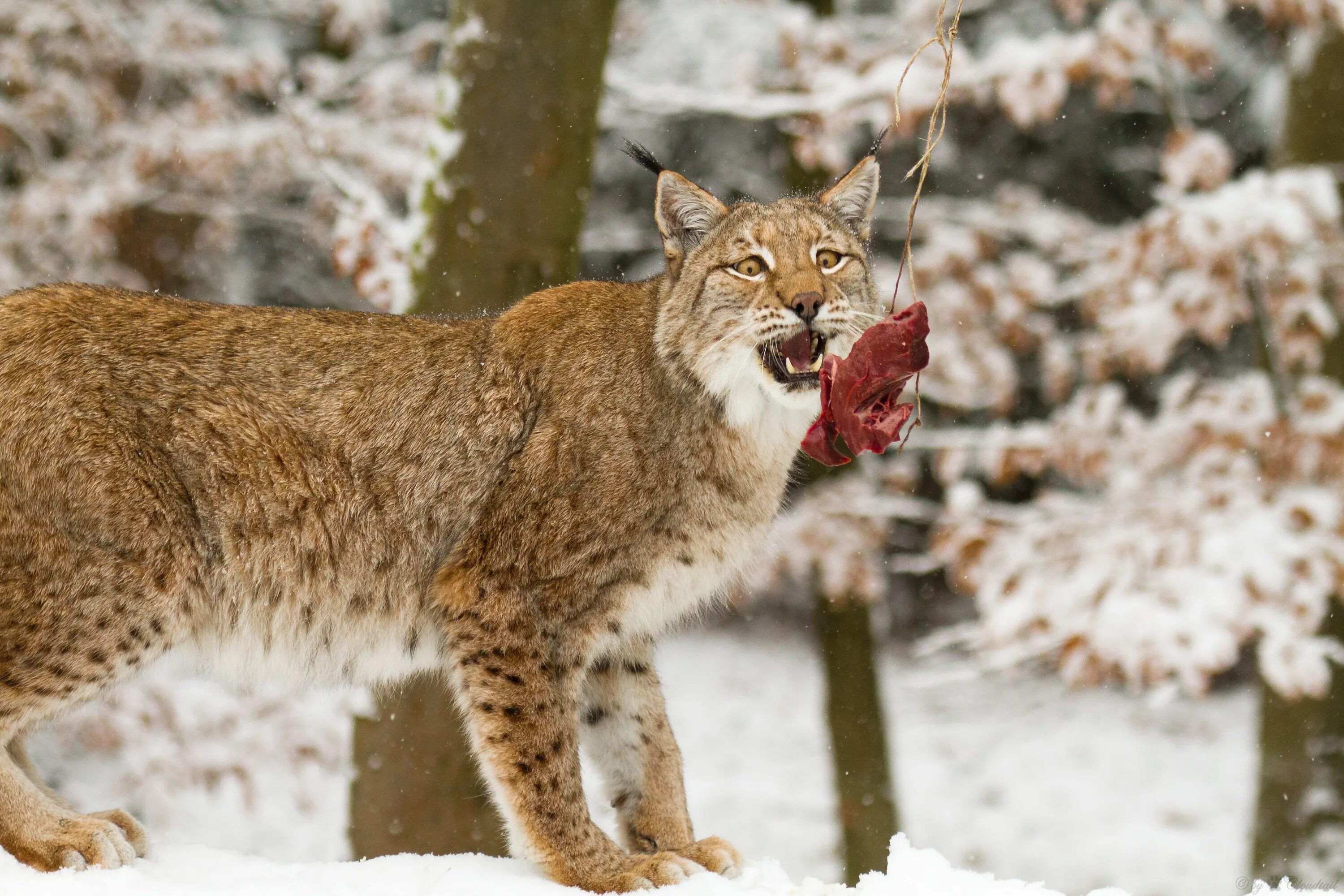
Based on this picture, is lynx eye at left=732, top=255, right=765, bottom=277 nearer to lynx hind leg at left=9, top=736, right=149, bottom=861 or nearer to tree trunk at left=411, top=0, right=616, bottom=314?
tree trunk at left=411, top=0, right=616, bottom=314

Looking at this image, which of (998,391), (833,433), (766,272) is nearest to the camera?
(833,433)

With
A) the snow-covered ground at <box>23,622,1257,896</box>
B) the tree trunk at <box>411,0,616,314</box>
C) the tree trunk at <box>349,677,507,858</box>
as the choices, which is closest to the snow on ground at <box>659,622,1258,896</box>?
the snow-covered ground at <box>23,622,1257,896</box>

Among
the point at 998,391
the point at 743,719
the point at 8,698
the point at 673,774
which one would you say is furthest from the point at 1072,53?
the point at 743,719

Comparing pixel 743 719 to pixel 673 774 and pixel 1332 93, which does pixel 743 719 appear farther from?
pixel 673 774

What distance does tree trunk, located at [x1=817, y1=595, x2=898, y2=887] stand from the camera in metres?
9.78

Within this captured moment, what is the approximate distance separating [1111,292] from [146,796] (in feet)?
20.7

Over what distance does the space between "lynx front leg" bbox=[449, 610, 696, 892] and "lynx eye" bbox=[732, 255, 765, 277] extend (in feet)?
4.22

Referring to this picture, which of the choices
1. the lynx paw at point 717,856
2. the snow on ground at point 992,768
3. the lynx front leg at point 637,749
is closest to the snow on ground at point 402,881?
the lynx paw at point 717,856

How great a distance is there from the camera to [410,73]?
33.3 feet

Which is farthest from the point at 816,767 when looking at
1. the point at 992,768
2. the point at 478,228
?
the point at 478,228

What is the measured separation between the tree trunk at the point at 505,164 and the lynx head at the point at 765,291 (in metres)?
1.37

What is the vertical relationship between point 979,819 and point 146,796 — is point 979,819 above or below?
below

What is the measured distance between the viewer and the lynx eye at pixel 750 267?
4.57 m

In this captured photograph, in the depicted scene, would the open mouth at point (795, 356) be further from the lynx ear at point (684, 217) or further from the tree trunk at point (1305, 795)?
the tree trunk at point (1305, 795)
